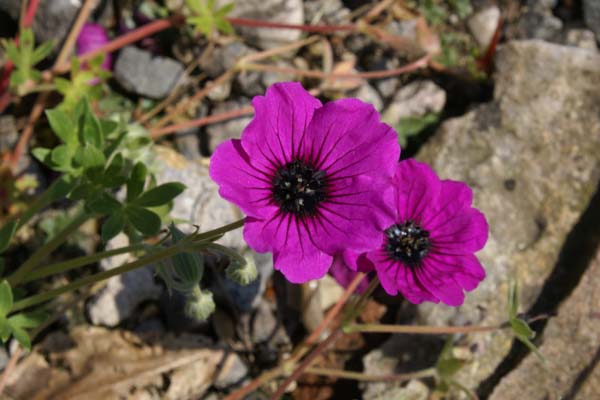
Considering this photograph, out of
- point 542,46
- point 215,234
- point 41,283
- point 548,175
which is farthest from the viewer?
point 542,46

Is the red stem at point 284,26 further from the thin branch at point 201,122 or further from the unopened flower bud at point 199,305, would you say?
the unopened flower bud at point 199,305

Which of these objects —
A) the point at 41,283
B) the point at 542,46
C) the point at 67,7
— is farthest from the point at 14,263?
the point at 542,46

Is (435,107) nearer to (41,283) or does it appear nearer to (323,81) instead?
(323,81)

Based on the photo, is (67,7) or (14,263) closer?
(14,263)

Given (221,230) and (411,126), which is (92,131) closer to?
(221,230)

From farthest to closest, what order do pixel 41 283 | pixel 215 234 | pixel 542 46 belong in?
pixel 542 46 < pixel 41 283 < pixel 215 234

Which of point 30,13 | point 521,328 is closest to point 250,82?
point 30,13

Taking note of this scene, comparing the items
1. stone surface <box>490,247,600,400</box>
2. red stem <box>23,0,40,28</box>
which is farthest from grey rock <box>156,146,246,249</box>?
stone surface <box>490,247,600,400</box>
